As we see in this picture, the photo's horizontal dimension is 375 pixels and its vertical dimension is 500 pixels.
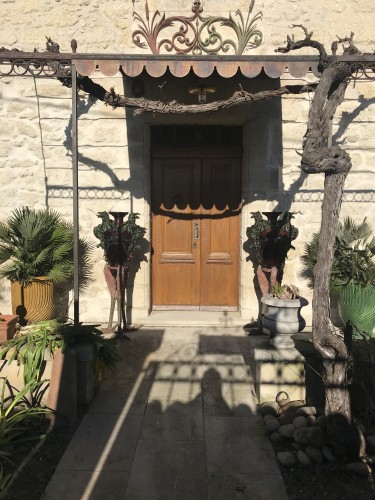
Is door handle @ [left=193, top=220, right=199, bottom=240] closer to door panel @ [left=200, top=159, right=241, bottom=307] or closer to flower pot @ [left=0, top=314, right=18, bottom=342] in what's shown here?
door panel @ [left=200, top=159, right=241, bottom=307]

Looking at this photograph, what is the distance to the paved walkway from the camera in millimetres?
2430

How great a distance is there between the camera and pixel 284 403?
10.7 feet

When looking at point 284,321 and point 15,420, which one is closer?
point 15,420

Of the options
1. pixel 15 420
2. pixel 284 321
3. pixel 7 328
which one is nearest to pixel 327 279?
pixel 284 321

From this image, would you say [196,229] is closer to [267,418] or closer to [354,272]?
[354,272]

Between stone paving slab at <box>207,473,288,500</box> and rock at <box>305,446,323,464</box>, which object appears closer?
stone paving slab at <box>207,473,288,500</box>

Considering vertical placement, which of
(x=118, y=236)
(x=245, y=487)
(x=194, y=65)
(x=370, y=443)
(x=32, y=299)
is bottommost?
(x=245, y=487)

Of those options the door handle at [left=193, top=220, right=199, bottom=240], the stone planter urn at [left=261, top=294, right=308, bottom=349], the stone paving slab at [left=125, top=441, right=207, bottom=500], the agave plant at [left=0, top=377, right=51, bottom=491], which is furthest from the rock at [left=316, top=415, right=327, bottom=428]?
the door handle at [left=193, top=220, right=199, bottom=240]

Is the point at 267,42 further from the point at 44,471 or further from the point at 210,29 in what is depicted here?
the point at 44,471

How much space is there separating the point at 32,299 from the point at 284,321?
118 inches

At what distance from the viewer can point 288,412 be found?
308 centimetres

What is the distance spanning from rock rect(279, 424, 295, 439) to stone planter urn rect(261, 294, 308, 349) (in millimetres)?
708

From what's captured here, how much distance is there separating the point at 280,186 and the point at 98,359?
3243 millimetres

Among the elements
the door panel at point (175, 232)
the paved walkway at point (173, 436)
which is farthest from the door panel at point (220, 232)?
the paved walkway at point (173, 436)
